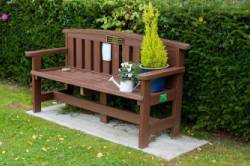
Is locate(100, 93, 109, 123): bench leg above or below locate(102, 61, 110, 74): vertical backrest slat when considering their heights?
below

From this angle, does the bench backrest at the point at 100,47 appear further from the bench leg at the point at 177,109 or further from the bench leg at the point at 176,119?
the bench leg at the point at 176,119

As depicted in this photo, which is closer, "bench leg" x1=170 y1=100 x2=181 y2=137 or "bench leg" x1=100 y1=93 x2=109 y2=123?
"bench leg" x1=170 y1=100 x2=181 y2=137

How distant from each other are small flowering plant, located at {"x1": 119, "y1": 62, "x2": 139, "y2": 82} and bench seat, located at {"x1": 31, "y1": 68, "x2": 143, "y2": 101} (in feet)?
0.54

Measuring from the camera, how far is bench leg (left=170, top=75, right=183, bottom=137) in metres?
5.93

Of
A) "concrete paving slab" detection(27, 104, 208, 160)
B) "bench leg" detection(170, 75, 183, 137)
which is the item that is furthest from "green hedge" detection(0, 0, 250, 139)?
"concrete paving slab" detection(27, 104, 208, 160)

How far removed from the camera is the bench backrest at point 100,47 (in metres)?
5.96

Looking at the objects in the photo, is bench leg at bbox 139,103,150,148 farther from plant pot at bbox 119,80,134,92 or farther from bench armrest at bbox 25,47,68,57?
bench armrest at bbox 25,47,68,57

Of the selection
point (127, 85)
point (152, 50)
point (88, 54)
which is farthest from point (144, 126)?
point (88, 54)

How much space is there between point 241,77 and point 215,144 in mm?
840

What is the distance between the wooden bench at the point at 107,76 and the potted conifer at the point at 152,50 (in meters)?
0.13

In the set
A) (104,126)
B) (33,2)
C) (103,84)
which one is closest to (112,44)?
(103,84)

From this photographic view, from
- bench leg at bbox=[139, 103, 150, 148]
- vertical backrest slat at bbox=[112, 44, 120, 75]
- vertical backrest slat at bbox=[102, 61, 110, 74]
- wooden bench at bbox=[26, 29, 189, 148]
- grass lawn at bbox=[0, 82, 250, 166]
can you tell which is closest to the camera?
grass lawn at bbox=[0, 82, 250, 166]

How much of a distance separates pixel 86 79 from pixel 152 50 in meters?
1.07

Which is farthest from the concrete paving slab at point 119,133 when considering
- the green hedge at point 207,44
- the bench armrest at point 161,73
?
the bench armrest at point 161,73
